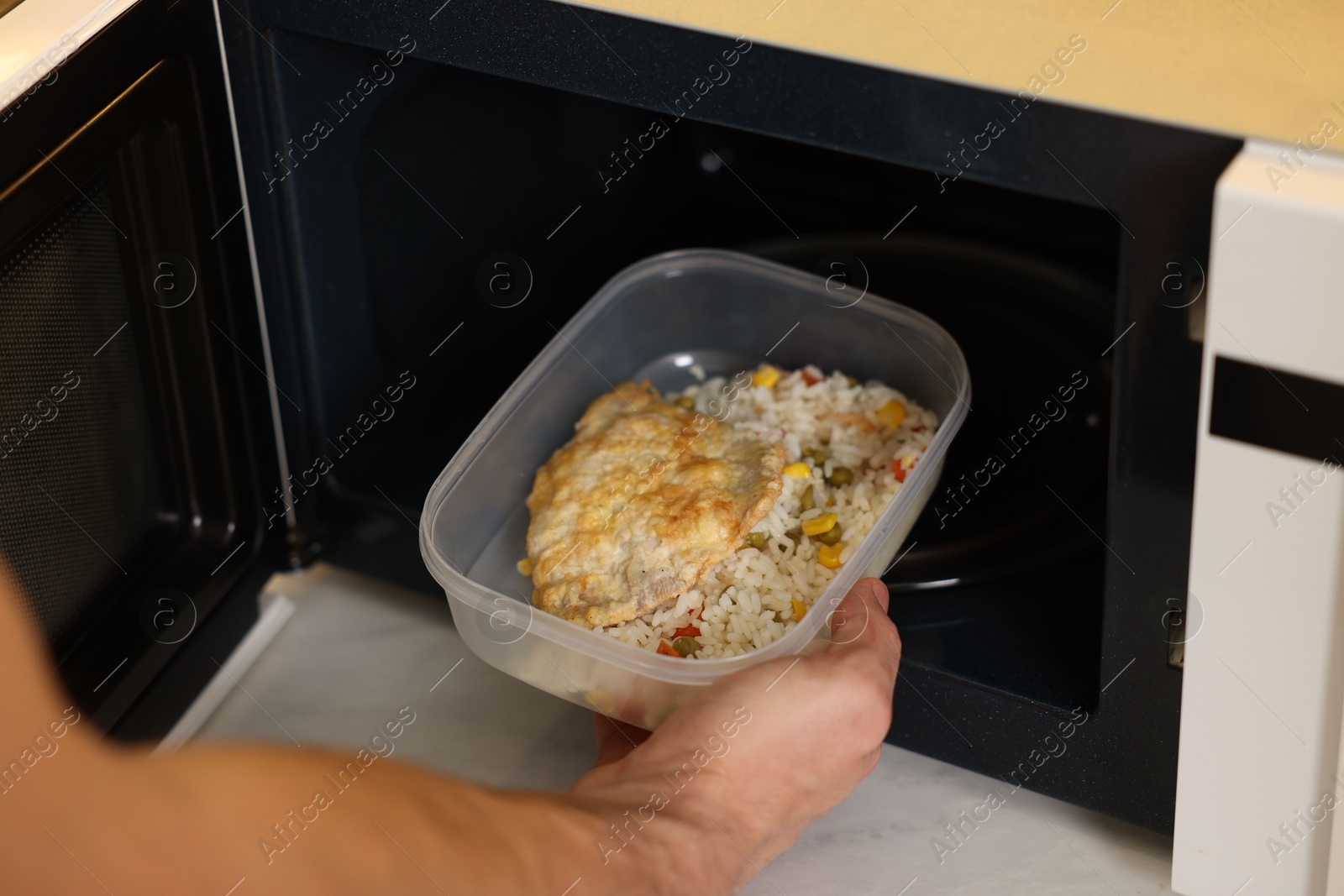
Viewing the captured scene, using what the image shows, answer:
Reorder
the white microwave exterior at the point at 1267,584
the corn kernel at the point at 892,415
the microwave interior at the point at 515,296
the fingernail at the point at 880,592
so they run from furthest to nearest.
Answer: the corn kernel at the point at 892,415
the fingernail at the point at 880,592
the microwave interior at the point at 515,296
the white microwave exterior at the point at 1267,584

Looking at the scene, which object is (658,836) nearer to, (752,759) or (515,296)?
(752,759)

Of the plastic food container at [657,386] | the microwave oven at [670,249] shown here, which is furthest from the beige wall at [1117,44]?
A: the plastic food container at [657,386]

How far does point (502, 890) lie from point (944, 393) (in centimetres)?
44

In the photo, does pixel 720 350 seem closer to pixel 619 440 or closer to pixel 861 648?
pixel 619 440

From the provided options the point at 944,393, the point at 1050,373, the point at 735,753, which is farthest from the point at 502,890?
the point at 1050,373

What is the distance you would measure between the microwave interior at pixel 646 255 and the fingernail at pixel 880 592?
0.06 meters

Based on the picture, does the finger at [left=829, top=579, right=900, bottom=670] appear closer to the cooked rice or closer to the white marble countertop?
the cooked rice

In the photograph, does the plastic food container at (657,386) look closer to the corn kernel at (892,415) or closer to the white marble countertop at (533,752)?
the corn kernel at (892,415)

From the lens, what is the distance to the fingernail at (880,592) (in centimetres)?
69

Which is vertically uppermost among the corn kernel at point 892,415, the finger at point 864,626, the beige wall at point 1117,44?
the beige wall at point 1117,44

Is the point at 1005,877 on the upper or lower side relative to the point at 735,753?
lower

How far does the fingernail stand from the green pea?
97 millimetres

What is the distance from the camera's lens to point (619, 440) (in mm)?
800

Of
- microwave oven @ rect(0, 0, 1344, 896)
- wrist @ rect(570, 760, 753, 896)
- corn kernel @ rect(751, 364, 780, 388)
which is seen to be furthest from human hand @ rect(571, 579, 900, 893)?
corn kernel @ rect(751, 364, 780, 388)
